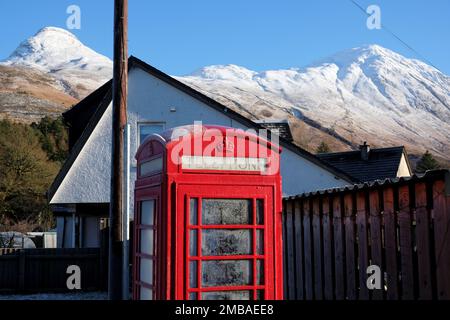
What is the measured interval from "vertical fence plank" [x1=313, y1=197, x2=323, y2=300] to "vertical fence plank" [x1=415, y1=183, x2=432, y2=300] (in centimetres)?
275

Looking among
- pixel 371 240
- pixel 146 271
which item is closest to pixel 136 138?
pixel 371 240

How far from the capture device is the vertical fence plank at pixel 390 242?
8.35 meters

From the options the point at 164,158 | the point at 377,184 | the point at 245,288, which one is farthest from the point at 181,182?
the point at 377,184

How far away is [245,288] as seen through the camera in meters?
7.24

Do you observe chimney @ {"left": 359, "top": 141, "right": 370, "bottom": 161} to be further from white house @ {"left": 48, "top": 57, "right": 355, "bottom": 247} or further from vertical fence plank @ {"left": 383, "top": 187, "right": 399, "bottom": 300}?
vertical fence plank @ {"left": 383, "top": 187, "right": 399, "bottom": 300}

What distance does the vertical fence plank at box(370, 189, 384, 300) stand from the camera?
871 cm

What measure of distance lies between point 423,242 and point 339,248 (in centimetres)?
225

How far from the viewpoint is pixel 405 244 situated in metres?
8.12

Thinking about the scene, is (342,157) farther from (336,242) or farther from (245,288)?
(245,288)

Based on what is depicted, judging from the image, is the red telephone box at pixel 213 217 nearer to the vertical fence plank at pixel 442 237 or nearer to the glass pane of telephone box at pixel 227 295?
the glass pane of telephone box at pixel 227 295

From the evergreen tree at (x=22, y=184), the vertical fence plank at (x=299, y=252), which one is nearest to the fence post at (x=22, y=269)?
the vertical fence plank at (x=299, y=252)

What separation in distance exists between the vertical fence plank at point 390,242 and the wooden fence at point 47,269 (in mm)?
12172

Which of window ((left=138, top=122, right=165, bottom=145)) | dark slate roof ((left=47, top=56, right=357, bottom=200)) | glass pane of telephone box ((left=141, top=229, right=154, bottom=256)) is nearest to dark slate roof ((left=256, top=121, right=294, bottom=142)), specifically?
dark slate roof ((left=47, top=56, right=357, bottom=200))
